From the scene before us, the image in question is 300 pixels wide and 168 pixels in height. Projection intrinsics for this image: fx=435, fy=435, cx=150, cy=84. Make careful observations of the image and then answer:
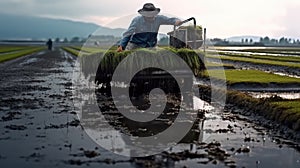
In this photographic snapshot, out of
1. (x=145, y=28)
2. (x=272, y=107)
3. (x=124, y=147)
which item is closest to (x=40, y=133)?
(x=124, y=147)

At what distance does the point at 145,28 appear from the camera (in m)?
16.2

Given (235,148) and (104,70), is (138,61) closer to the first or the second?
(104,70)

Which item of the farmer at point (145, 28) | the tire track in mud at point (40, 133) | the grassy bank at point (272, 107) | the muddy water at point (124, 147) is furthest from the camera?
the farmer at point (145, 28)

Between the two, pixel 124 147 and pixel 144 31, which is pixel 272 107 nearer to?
pixel 124 147

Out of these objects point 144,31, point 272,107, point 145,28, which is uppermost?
point 145,28

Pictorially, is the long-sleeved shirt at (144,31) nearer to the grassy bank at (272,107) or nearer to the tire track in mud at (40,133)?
the tire track in mud at (40,133)

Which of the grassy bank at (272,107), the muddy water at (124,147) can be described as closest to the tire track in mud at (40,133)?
the muddy water at (124,147)

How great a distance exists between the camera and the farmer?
1588 centimetres

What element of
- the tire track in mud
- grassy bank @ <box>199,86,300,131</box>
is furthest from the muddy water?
grassy bank @ <box>199,86,300,131</box>

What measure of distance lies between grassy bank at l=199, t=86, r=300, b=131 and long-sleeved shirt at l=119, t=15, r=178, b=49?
3.76 metres

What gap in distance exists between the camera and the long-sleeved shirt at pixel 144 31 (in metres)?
15.9

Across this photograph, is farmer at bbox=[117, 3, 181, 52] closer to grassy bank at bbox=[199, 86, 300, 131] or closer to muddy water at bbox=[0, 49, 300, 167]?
grassy bank at bbox=[199, 86, 300, 131]

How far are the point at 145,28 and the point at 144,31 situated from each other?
0.15 meters

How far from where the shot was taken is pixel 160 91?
15820mm
